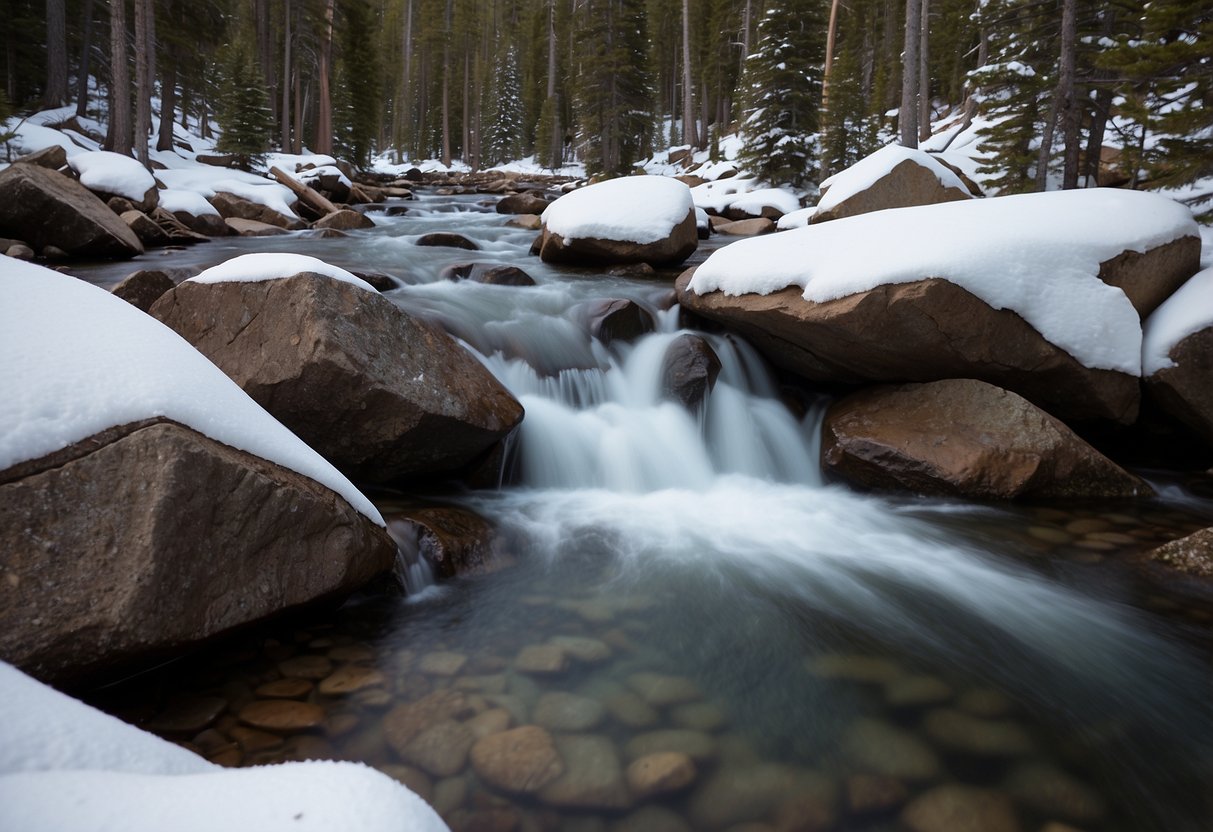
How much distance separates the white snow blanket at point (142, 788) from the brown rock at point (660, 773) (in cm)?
116

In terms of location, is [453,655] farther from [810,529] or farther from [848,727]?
[810,529]

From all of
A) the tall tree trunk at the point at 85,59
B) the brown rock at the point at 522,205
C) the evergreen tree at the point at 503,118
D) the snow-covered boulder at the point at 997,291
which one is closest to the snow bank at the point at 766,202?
the brown rock at the point at 522,205

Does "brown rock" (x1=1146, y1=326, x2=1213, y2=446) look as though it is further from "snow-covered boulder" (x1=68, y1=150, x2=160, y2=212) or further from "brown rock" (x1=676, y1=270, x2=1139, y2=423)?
"snow-covered boulder" (x1=68, y1=150, x2=160, y2=212)

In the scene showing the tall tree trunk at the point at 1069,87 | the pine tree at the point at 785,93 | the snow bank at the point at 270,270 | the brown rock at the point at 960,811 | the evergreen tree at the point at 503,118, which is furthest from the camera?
the evergreen tree at the point at 503,118

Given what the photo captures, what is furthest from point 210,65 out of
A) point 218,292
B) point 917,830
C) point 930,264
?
point 917,830

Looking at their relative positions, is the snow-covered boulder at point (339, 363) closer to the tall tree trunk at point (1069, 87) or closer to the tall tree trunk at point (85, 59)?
the tall tree trunk at point (1069, 87)

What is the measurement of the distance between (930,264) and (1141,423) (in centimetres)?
262

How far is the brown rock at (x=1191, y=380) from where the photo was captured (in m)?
5.12

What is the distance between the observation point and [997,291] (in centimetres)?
496

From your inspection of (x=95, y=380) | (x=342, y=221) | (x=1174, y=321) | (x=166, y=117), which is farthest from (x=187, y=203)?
(x=1174, y=321)

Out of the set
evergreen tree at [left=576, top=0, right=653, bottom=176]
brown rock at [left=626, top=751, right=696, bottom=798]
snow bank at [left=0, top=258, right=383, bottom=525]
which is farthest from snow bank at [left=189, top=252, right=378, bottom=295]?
evergreen tree at [left=576, top=0, right=653, bottom=176]

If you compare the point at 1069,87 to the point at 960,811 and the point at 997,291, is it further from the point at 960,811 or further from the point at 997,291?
the point at 960,811

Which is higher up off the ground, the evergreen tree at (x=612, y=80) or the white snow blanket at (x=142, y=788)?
the evergreen tree at (x=612, y=80)

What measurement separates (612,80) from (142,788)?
2684cm
